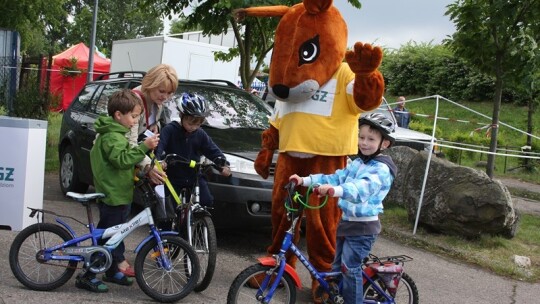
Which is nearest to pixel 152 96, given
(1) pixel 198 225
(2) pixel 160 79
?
(2) pixel 160 79

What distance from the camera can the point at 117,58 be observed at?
68.2 feet

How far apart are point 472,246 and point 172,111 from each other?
358cm

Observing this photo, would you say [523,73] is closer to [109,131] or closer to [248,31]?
[248,31]

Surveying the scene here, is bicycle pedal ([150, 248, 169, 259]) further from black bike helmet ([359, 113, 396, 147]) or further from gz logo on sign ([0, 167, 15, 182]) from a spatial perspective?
gz logo on sign ([0, 167, 15, 182])

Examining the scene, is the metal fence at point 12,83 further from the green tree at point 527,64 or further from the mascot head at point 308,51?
the mascot head at point 308,51

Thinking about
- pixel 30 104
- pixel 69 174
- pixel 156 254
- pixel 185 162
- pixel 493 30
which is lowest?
pixel 156 254

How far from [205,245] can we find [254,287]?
0.88 metres

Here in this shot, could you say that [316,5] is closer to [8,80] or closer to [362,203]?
[362,203]

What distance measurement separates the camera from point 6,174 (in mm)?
5570

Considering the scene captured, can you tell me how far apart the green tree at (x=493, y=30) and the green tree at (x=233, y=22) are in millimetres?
2162

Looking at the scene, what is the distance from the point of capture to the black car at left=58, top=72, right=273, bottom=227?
573 cm

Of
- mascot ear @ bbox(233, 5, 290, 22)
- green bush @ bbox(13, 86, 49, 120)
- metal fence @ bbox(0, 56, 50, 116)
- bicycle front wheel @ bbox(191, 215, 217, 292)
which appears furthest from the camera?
metal fence @ bbox(0, 56, 50, 116)

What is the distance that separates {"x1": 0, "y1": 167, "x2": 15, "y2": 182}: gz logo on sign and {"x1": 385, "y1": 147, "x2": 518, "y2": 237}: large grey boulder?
448cm

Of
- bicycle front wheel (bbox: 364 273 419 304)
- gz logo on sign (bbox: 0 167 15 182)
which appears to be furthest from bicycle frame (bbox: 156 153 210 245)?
gz logo on sign (bbox: 0 167 15 182)
